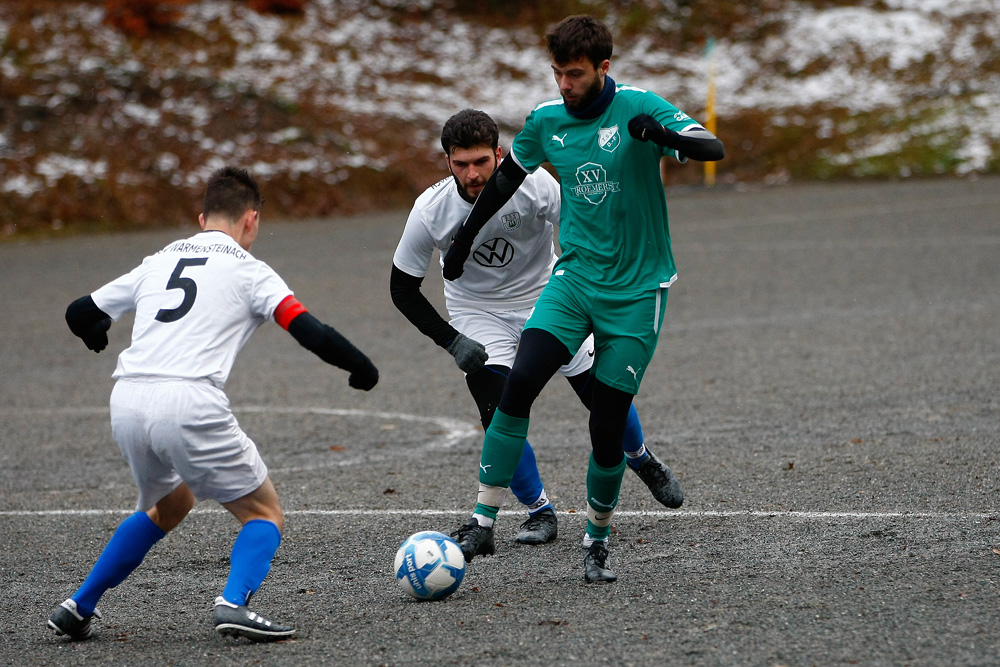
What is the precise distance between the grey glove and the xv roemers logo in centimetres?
86

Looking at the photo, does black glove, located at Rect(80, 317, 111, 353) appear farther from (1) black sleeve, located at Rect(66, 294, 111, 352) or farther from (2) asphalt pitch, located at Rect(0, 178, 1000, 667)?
(2) asphalt pitch, located at Rect(0, 178, 1000, 667)

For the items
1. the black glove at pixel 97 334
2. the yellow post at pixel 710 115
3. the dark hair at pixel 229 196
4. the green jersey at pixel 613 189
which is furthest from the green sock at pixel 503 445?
the yellow post at pixel 710 115

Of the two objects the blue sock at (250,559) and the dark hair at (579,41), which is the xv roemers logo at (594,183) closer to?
the dark hair at (579,41)

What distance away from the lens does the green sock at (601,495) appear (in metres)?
5.05

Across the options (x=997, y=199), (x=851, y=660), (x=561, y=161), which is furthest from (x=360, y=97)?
(x=851, y=660)

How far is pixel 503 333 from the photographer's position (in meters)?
6.06

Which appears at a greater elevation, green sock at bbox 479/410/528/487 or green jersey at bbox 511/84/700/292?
green jersey at bbox 511/84/700/292

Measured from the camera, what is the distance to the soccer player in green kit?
499 cm

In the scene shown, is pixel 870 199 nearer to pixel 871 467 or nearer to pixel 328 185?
pixel 328 185

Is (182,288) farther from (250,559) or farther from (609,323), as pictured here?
(609,323)

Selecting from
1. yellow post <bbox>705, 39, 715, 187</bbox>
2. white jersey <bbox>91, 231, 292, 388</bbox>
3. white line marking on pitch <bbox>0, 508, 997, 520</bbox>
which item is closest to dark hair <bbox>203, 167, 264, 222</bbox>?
white jersey <bbox>91, 231, 292, 388</bbox>

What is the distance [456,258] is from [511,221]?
405mm

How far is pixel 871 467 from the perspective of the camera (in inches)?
266

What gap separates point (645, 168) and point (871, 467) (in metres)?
2.73
